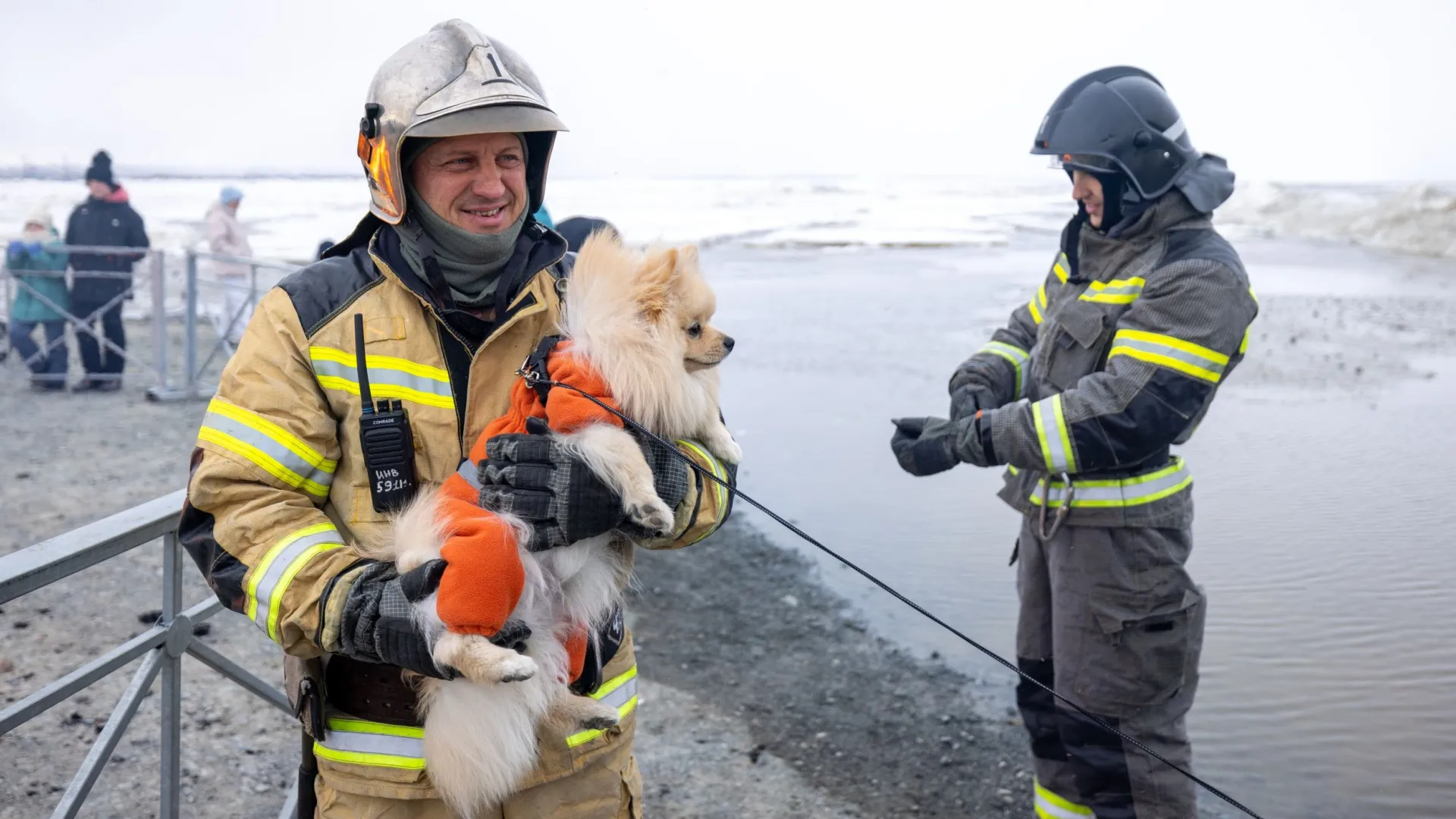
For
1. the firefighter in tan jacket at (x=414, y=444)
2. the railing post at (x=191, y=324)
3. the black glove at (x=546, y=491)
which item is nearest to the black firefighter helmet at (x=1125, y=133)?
the firefighter in tan jacket at (x=414, y=444)

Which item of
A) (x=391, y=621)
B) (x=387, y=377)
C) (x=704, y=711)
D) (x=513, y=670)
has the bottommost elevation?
(x=704, y=711)

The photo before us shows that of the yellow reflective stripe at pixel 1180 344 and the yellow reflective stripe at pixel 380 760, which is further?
the yellow reflective stripe at pixel 1180 344

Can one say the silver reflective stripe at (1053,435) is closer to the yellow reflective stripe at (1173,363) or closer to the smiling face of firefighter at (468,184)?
the yellow reflective stripe at (1173,363)

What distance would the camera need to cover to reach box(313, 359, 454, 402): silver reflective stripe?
1974 mm

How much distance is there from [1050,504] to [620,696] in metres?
1.71

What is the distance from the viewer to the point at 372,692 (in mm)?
2072

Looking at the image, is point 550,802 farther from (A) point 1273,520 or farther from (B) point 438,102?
(A) point 1273,520

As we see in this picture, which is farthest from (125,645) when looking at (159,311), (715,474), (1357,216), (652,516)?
(1357,216)

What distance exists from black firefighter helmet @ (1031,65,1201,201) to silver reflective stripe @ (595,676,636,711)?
2.24 metres

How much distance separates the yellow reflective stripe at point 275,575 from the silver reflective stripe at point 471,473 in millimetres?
303

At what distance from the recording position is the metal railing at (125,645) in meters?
2.09

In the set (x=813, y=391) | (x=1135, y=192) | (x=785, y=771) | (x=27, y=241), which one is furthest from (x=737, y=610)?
(x=27, y=241)

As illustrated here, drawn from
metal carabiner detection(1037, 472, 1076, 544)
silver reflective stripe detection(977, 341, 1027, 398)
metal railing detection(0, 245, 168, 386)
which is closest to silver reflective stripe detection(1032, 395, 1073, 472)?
metal carabiner detection(1037, 472, 1076, 544)

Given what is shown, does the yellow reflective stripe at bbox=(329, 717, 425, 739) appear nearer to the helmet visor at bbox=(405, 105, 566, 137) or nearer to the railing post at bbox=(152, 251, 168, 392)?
the helmet visor at bbox=(405, 105, 566, 137)
